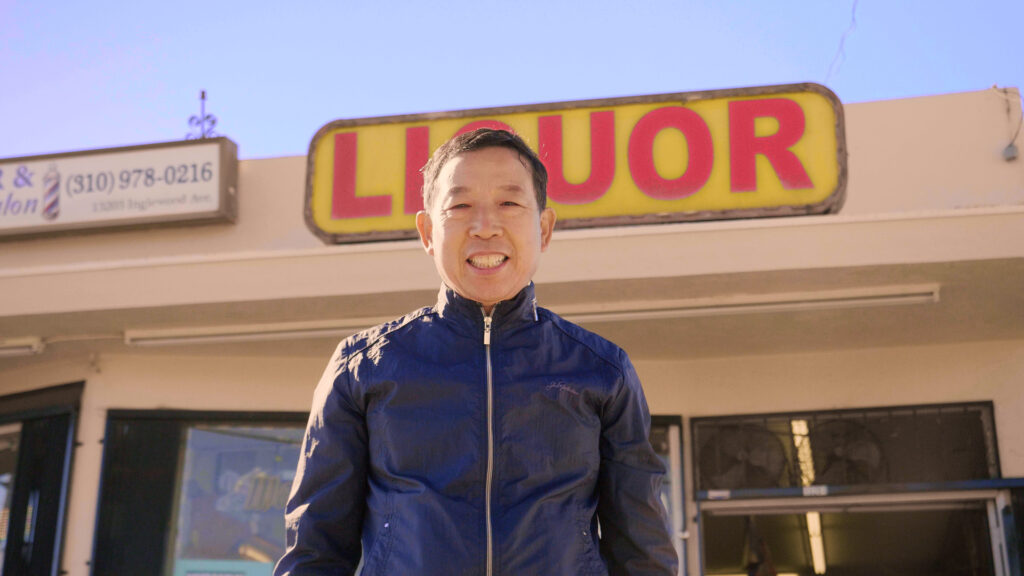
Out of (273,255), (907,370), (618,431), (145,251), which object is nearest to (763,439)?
(907,370)

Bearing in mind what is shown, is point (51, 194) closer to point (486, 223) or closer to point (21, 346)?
point (21, 346)

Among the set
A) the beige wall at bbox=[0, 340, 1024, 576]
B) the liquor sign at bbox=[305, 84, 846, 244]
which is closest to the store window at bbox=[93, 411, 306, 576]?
the beige wall at bbox=[0, 340, 1024, 576]

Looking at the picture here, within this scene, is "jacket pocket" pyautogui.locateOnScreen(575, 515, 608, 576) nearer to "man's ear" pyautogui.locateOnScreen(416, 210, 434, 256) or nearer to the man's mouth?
the man's mouth

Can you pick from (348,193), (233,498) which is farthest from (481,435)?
(233,498)

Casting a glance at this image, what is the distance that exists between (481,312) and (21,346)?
5.70m

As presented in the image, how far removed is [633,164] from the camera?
611 centimetres

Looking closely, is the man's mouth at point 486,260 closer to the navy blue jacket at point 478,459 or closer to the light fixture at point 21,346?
the navy blue jacket at point 478,459

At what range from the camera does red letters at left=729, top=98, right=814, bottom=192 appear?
19.3 ft

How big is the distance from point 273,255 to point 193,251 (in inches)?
73.2

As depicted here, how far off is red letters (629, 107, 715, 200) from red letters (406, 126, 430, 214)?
1.27 m

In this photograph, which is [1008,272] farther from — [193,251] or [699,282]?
[193,251]

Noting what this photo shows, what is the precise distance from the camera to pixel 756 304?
5.84 m

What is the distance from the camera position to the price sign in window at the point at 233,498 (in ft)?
22.7

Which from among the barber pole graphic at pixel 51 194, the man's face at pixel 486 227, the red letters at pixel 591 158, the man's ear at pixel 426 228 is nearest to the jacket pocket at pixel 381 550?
the man's face at pixel 486 227
